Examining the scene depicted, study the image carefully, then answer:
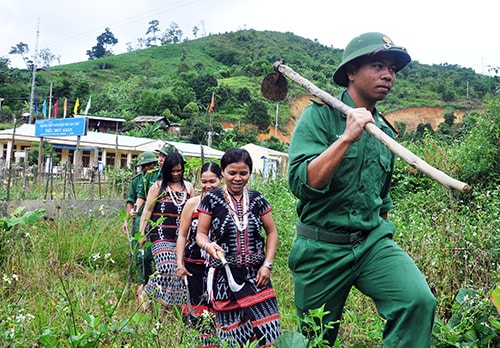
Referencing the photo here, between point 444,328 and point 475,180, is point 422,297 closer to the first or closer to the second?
point 444,328

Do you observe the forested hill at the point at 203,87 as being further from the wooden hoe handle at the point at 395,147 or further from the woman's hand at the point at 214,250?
the wooden hoe handle at the point at 395,147

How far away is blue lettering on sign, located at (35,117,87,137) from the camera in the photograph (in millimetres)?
11219

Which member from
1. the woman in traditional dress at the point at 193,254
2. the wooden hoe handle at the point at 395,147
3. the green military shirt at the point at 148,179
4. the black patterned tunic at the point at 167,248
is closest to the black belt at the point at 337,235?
the wooden hoe handle at the point at 395,147

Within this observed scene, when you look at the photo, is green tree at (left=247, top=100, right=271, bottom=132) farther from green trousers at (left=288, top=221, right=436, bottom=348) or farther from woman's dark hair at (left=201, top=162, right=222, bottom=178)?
green trousers at (left=288, top=221, right=436, bottom=348)

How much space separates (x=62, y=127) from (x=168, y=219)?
26.6 ft

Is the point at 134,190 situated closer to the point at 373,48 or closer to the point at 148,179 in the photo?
the point at 148,179

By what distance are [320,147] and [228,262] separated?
1.26 metres

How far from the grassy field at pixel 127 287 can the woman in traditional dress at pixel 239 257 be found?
0.31 m

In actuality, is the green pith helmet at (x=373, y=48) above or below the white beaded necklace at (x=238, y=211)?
above

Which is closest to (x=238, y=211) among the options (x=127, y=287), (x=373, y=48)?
(x=127, y=287)

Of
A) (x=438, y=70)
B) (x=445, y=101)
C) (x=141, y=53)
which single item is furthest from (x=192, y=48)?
(x=445, y=101)

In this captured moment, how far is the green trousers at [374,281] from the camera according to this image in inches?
82.4

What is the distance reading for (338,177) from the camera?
237 centimetres

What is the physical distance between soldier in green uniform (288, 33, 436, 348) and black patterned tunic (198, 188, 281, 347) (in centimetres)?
66
